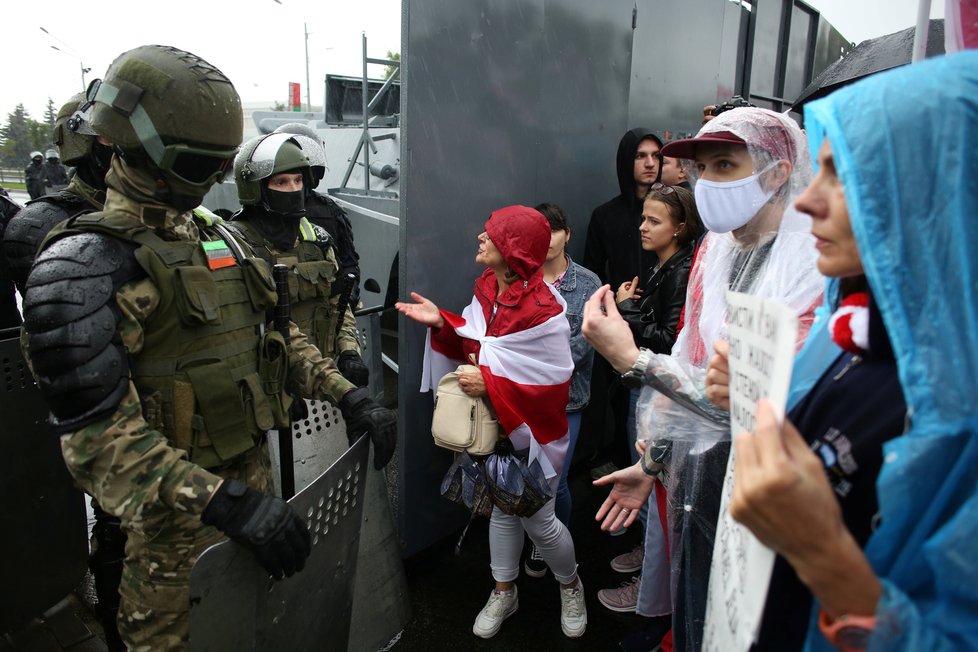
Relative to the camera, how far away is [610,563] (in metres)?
3.33

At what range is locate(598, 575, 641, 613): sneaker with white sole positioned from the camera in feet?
9.64

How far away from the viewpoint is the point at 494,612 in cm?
277

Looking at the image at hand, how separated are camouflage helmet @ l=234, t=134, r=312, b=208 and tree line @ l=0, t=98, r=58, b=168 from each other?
39128 mm

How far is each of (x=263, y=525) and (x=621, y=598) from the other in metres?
2.15

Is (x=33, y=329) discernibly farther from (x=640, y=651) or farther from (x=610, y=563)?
(x=610, y=563)

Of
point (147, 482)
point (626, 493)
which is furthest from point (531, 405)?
point (147, 482)

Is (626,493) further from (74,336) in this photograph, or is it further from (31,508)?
(31,508)

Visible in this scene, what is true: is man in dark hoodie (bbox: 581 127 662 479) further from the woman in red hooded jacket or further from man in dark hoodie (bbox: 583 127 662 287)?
the woman in red hooded jacket

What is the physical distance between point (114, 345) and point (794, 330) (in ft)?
4.89

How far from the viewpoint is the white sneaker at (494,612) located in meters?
2.73

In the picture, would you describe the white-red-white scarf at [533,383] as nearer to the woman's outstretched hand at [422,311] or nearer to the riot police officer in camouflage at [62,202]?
the woman's outstretched hand at [422,311]

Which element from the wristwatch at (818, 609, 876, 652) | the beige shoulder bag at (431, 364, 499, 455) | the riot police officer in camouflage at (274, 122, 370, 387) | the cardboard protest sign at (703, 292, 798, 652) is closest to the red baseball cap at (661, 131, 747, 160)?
the cardboard protest sign at (703, 292, 798, 652)

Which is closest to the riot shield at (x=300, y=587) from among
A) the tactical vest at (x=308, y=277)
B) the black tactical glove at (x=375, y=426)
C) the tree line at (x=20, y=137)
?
the black tactical glove at (x=375, y=426)

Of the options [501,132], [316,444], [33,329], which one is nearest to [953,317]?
[33,329]
